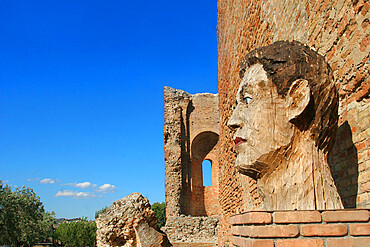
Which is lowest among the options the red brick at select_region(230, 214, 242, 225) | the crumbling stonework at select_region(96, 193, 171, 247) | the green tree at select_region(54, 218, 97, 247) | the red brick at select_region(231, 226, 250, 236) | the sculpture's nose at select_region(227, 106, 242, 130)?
the green tree at select_region(54, 218, 97, 247)

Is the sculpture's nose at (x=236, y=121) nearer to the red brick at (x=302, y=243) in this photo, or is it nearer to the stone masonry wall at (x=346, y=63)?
the red brick at (x=302, y=243)

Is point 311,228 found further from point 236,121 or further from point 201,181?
point 201,181

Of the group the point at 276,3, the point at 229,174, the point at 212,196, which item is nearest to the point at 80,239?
the point at 212,196

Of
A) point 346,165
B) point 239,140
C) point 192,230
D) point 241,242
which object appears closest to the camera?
point 241,242

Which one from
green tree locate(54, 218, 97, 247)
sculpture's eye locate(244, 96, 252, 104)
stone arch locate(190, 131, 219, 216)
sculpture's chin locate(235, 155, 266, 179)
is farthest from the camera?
green tree locate(54, 218, 97, 247)

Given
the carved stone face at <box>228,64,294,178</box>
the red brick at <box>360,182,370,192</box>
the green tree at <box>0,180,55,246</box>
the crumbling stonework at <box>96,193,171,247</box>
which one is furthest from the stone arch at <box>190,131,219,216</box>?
the carved stone face at <box>228,64,294,178</box>

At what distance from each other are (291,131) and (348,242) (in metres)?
0.70

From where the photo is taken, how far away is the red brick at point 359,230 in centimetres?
174

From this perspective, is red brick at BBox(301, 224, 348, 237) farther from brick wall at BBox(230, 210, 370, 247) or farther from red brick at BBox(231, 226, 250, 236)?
red brick at BBox(231, 226, 250, 236)

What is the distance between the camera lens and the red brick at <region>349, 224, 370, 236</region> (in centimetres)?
174

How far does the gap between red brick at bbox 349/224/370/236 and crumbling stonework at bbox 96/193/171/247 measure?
6062 mm

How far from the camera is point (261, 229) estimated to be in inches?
68.7

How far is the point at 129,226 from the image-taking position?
24.5 feet

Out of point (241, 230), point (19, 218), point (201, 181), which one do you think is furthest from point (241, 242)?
point (19, 218)
